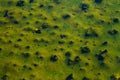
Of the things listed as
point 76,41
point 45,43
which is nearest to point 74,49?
point 76,41

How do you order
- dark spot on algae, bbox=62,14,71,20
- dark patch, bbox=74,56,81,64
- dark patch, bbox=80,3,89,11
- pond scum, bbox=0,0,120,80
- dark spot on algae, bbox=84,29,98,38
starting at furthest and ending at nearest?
dark patch, bbox=80,3,89,11 < dark spot on algae, bbox=62,14,71,20 < dark spot on algae, bbox=84,29,98,38 < dark patch, bbox=74,56,81,64 < pond scum, bbox=0,0,120,80

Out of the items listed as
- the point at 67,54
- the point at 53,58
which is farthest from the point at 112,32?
the point at 53,58

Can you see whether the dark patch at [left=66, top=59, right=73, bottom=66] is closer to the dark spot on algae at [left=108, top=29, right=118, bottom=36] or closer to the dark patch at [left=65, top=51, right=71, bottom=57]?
the dark patch at [left=65, top=51, right=71, bottom=57]

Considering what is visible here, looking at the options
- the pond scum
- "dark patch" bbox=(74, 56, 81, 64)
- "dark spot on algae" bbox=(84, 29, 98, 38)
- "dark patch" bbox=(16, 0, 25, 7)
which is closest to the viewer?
the pond scum

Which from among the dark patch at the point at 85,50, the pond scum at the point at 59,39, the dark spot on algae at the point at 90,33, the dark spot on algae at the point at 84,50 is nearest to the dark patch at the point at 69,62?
the pond scum at the point at 59,39

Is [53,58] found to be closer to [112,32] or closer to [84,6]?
[112,32]

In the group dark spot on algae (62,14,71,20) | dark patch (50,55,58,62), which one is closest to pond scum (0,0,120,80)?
dark patch (50,55,58,62)

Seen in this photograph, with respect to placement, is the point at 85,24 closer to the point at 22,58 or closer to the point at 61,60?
the point at 61,60

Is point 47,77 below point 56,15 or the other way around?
below
